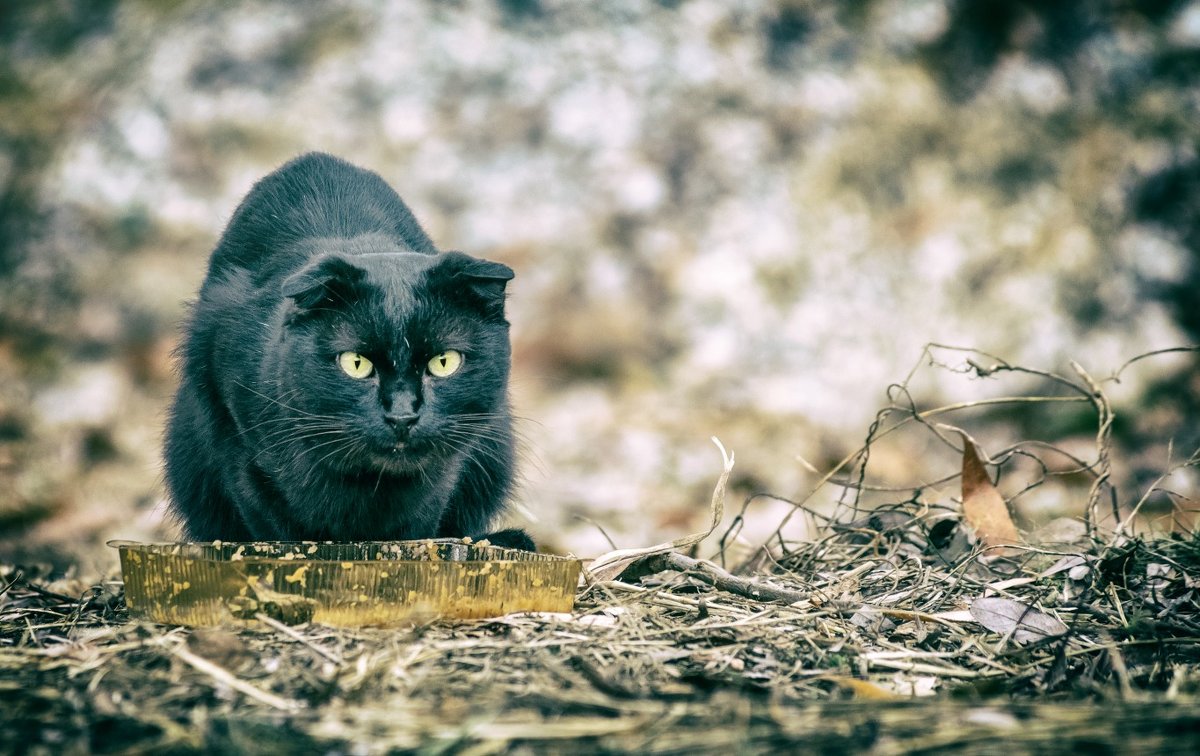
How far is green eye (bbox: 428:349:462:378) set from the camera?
2.81 metres

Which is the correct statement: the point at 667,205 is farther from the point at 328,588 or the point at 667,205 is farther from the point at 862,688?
the point at 862,688

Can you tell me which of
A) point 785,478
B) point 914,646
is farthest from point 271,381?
point 785,478

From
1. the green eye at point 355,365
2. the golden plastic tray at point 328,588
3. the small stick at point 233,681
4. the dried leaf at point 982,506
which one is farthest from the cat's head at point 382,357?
the dried leaf at point 982,506

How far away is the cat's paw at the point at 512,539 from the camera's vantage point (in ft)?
9.43

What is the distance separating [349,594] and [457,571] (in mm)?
218

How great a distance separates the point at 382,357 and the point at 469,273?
0.30 m

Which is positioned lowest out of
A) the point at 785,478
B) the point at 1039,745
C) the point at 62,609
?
the point at 1039,745

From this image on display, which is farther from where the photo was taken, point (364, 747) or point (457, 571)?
point (457, 571)

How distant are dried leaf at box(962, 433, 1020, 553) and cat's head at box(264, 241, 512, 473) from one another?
129cm

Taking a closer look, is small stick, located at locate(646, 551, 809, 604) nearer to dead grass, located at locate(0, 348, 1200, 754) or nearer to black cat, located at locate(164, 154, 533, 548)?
dead grass, located at locate(0, 348, 1200, 754)

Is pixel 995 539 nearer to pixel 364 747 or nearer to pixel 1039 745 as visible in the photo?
pixel 1039 745

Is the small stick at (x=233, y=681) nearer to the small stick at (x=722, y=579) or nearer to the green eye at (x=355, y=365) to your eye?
the green eye at (x=355, y=365)

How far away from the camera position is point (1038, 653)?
7.30ft

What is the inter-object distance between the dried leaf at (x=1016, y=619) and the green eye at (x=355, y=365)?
5.00 ft
